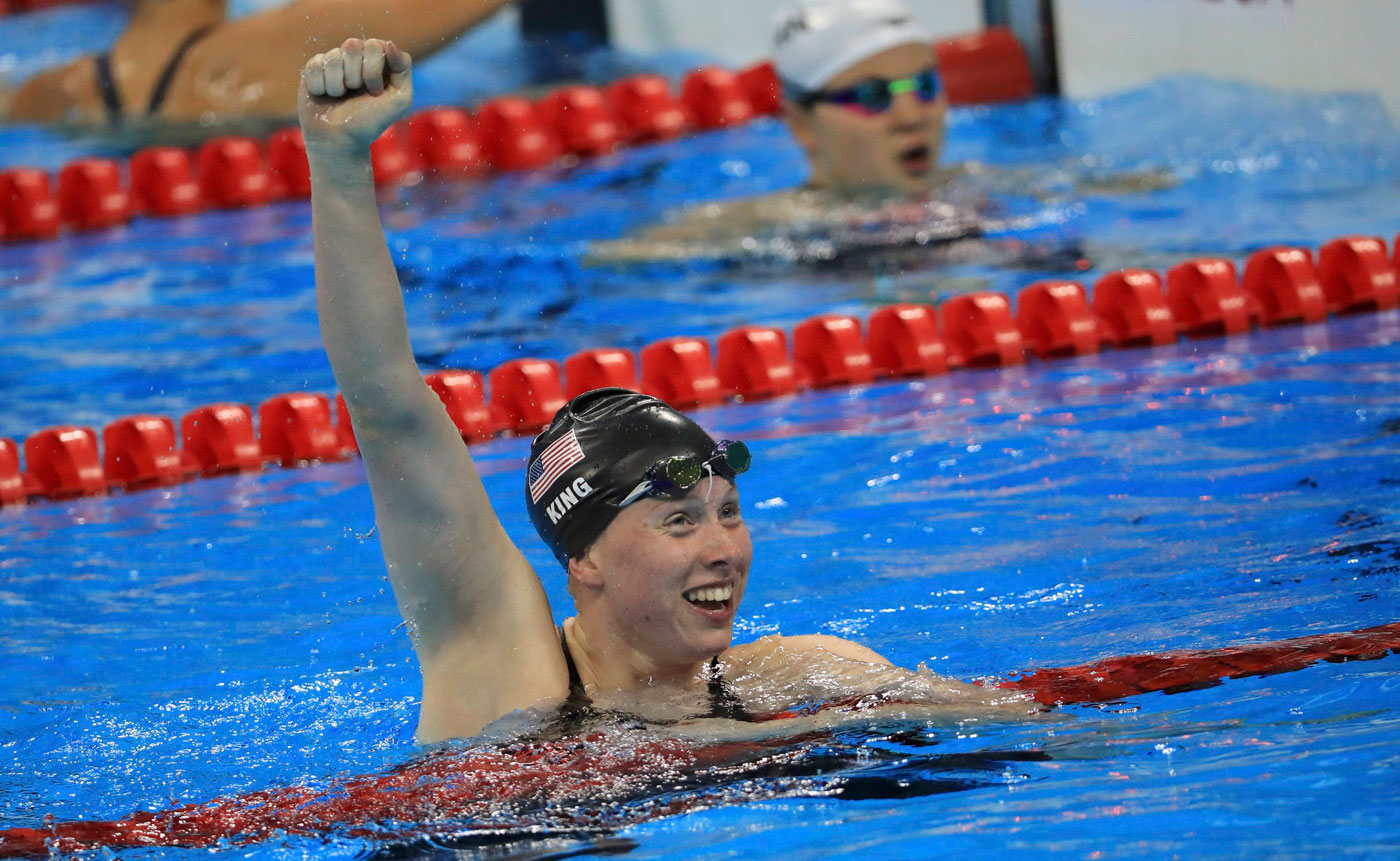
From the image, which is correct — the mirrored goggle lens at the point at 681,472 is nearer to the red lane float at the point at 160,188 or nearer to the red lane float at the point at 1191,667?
the red lane float at the point at 1191,667

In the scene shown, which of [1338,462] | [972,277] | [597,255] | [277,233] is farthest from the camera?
[277,233]

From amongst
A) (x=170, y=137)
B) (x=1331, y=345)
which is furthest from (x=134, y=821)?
(x=170, y=137)

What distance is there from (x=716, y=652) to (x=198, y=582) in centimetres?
245

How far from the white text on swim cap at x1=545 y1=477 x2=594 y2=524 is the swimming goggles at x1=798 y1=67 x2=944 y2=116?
5.61 m

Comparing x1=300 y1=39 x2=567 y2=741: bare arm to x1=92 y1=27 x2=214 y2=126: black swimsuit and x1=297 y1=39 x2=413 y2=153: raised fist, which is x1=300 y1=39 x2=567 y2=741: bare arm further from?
x1=92 y1=27 x2=214 y2=126: black swimsuit

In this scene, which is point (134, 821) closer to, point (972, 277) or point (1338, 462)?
point (1338, 462)

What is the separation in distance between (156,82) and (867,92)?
6033 mm

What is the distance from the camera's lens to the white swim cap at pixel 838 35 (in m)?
8.43

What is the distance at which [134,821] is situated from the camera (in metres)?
3.05

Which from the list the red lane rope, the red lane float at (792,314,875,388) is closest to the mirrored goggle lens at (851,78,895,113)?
the red lane float at (792,314,875,388)

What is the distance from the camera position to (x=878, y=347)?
6.71m

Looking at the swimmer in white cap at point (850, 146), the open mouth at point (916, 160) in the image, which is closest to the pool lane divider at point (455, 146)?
the swimmer in white cap at point (850, 146)

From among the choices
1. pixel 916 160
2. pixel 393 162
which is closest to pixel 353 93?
pixel 916 160

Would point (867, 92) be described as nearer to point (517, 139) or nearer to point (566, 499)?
point (517, 139)
